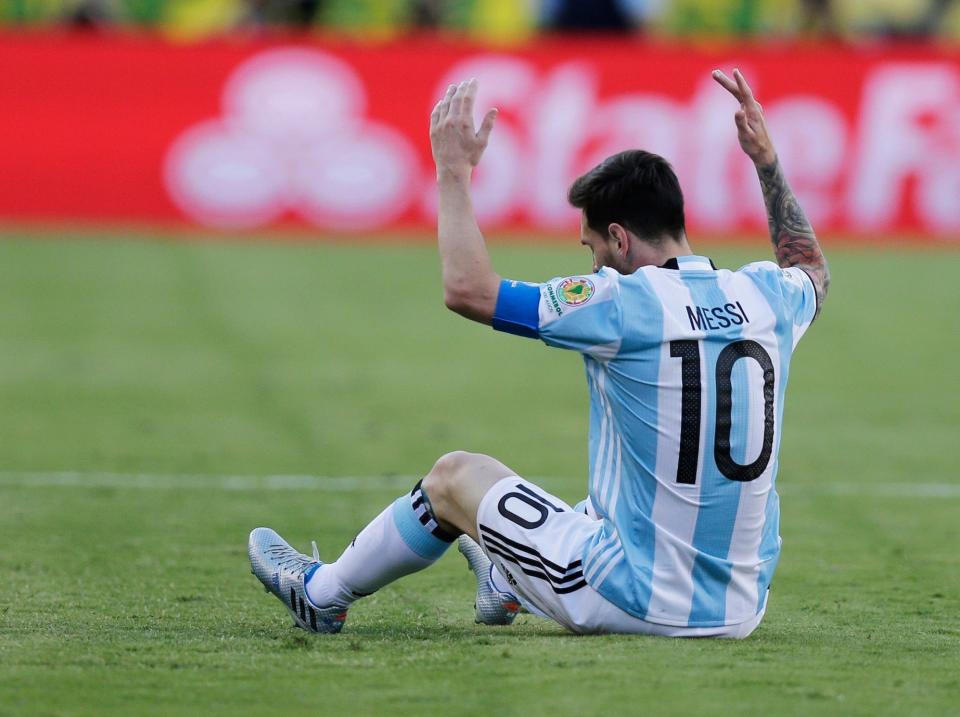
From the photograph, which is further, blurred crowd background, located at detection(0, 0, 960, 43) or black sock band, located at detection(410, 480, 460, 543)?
blurred crowd background, located at detection(0, 0, 960, 43)

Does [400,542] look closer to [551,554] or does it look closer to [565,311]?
[551,554]

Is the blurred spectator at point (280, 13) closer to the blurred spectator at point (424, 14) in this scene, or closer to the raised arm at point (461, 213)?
the blurred spectator at point (424, 14)

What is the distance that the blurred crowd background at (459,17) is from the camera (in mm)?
19938

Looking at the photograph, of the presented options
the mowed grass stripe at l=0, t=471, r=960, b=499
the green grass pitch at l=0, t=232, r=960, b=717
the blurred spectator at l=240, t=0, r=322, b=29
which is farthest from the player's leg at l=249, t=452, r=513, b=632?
the blurred spectator at l=240, t=0, r=322, b=29

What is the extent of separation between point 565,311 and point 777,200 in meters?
1.31

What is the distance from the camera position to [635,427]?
5168mm

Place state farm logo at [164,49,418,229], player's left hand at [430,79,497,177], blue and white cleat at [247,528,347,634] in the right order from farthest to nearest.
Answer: state farm logo at [164,49,418,229] < blue and white cleat at [247,528,347,634] < player's left hand at [430,79,497,177]

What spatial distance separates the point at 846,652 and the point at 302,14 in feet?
52.9

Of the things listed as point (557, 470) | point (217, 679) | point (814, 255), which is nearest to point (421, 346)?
point (557, 470)

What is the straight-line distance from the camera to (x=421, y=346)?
508 inches

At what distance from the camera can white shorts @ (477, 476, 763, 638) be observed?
5219 millimetres

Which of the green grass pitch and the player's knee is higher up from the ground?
the player's knee

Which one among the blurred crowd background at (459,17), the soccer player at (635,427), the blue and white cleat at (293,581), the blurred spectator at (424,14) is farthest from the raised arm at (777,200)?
the blurred spectator at (424,14)

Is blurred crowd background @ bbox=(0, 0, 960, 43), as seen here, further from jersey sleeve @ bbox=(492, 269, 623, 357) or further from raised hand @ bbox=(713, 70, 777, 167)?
jersey sleeve @ bbox=(492, 269, 623, 357)
